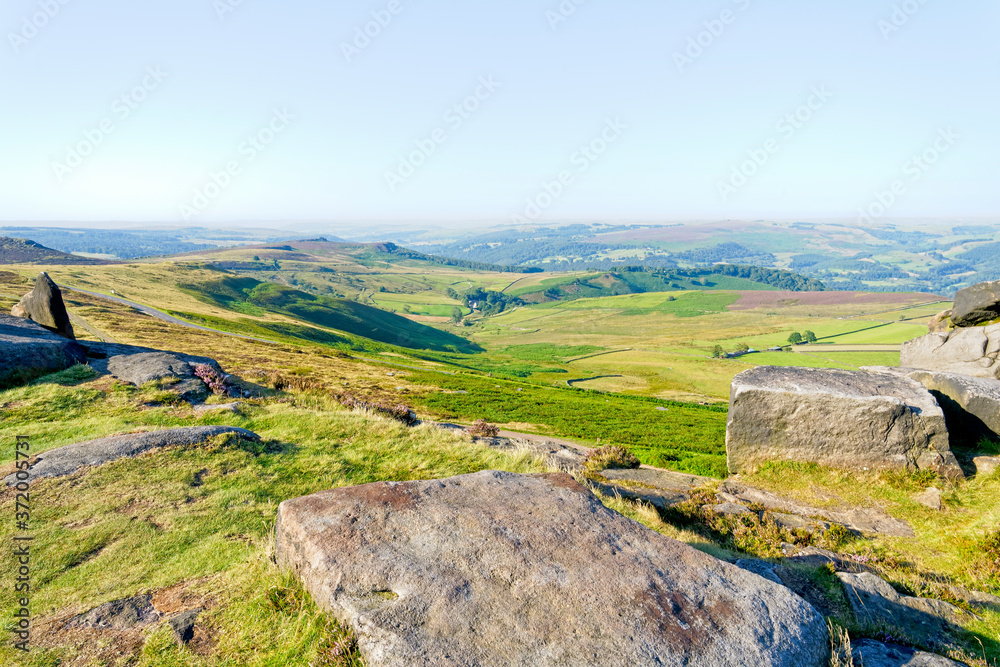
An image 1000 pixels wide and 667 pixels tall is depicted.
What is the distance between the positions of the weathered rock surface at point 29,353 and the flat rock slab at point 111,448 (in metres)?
11.8

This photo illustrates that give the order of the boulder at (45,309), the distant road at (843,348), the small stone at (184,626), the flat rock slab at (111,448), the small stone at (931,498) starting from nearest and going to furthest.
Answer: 1. the small stone at (184,626)
2. the flat rock slab at (111,448)
3. the small stone at (931,498)
4. the boulder at (45,309)
5. the distant road at (843,348)

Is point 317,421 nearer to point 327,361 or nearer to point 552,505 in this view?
point 552,505

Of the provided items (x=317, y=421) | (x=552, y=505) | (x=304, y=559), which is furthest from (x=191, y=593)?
(x=317, y=421)

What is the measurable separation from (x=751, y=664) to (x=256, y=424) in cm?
1727

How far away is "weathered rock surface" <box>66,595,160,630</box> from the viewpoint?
7.25 meters

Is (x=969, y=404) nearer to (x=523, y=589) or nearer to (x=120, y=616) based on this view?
(x=523, y=589)

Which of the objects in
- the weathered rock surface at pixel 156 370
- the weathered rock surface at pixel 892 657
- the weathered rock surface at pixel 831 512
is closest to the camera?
the weathered rock surface at pixel 892 657

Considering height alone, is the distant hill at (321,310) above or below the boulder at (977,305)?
below

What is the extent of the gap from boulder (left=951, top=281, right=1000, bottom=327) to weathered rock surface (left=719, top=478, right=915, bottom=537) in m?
14.7

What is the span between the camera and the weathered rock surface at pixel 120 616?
23.8 ft

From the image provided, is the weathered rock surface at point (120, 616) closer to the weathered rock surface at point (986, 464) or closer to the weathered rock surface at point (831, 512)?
the weathered rock surface at point (831, 512)

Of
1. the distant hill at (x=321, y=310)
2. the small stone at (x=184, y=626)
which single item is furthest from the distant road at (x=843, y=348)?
the small stone at (x=184, y=626)

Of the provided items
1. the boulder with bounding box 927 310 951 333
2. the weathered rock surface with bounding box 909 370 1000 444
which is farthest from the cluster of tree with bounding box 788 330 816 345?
the weathered rock surface with bounding box 909 370 1000 444

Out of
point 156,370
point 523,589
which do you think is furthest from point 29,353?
point 523,589
